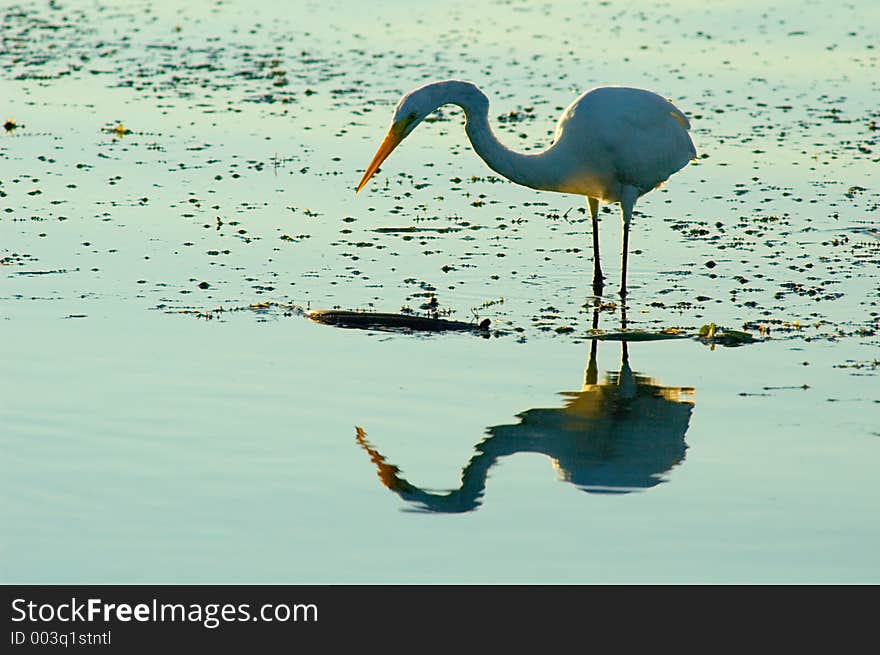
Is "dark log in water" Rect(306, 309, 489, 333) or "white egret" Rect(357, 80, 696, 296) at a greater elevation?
"white egret" Rect(357, 80, 696, 296)

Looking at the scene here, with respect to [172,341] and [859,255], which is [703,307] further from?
[172,341]

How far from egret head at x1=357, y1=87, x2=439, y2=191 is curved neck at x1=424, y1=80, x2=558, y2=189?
0.08 m

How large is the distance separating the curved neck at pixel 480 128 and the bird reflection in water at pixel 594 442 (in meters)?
2.15

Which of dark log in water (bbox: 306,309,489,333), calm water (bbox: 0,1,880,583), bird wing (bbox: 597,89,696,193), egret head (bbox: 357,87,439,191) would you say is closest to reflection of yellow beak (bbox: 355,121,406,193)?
egret head (bbox: 357,87,439,191)

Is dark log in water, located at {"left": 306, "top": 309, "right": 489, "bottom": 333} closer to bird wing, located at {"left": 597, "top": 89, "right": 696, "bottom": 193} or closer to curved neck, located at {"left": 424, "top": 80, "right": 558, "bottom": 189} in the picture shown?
curved neck, located at {"left": 424, "top": 80, "right": 558, "bottom": 189}

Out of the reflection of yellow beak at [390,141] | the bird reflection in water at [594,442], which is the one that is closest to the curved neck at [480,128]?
the reflection of yellow beak at [390,141]

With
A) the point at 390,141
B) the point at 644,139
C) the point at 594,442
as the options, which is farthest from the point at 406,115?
the point at 594,442

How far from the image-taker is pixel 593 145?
1255 centimetres

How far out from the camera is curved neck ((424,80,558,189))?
11.7m

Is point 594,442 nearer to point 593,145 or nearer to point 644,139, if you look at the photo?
point 593,145

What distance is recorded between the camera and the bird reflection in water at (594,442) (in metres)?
8.41

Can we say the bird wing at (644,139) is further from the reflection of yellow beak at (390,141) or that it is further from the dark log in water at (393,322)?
the dark log in water at (393,322)

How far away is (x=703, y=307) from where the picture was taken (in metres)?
12.0
